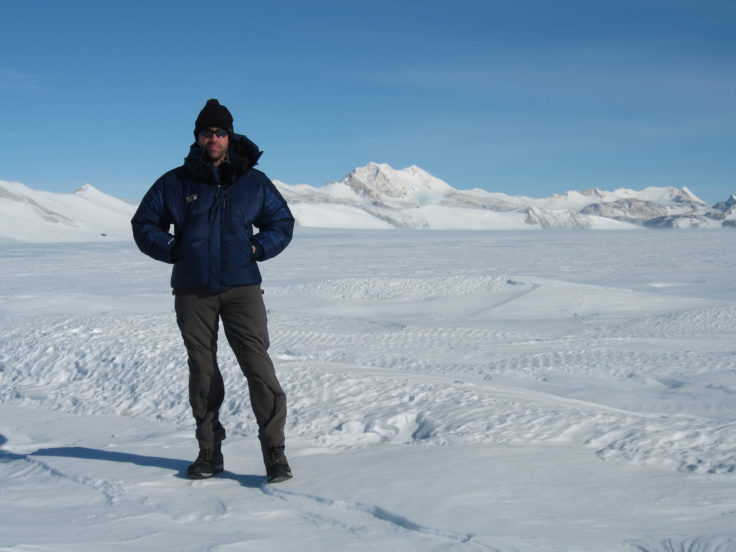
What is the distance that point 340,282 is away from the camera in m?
11.3

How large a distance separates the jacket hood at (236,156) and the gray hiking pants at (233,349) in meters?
0.49

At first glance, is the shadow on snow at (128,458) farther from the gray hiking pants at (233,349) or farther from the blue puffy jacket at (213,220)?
the blue puffy jacket at (213,220)

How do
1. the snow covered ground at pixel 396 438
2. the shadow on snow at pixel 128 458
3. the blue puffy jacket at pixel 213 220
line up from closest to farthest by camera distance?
the snow covered ground at pixel 396 438
the blue puffy jacket at pixel 213 220
the shadow on snow at pixel 128 458

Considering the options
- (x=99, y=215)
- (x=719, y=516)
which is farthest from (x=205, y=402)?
(x=99, y=215)

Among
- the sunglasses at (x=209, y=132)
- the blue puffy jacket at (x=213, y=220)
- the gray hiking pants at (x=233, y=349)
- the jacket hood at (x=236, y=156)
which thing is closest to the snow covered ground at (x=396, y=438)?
the gray hiking pants at (x=233, y=349)

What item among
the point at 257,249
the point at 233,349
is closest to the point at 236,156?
the point at 257,249

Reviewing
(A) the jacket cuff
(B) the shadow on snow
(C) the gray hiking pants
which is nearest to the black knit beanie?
(A) the jacket cuff

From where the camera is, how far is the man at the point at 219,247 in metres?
2.73

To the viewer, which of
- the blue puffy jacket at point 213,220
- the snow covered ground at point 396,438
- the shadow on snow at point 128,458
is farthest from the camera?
the shadow on snow at point 128,458

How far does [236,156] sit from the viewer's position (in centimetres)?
280

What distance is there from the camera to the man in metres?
2.73

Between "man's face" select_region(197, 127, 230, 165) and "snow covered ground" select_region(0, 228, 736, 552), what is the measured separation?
132cm

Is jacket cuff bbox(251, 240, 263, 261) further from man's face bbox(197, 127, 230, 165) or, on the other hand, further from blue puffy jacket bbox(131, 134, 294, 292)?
man's face bbox(197, 127, 230, 165)

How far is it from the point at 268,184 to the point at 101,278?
12524mm
